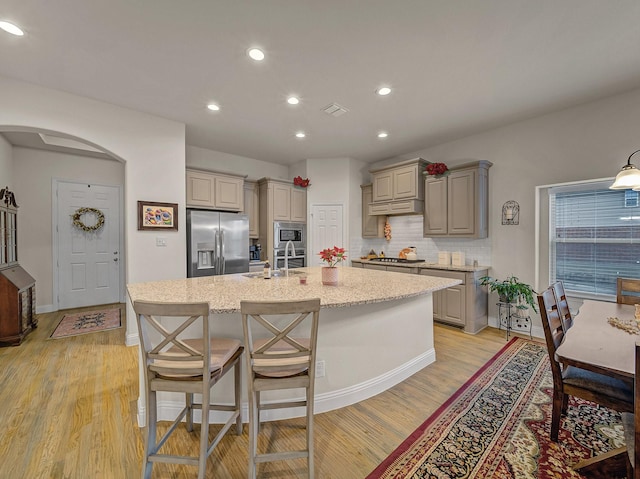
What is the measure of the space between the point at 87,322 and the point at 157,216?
2160 millimetres

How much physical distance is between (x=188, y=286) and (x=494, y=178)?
4.19 metres

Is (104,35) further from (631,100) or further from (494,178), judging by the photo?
(631,100)

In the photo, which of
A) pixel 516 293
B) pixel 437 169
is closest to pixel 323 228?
pixel 437 169

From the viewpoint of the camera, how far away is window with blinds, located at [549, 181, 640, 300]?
3.02 meters

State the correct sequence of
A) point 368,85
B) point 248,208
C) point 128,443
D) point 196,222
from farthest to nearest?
point 248,208
point 196,222
point 368,85
point 128,443

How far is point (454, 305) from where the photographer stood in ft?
12.5

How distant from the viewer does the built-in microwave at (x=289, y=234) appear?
500 centimetres

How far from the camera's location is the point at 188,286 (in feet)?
7.41

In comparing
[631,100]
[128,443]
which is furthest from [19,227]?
[631,100]

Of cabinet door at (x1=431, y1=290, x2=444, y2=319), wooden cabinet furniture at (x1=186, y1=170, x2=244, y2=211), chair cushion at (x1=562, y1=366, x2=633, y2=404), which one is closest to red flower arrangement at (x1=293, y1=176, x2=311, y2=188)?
wooden cabinet furniture at (x1=186, y1=170, x2=244, y2=211)

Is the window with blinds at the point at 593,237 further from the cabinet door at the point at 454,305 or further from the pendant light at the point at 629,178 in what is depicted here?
the pendant light at the point at 629,178

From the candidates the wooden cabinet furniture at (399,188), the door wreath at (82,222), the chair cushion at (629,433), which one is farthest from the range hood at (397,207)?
the door wreath at (82,222)

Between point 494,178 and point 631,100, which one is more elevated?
point 631,100

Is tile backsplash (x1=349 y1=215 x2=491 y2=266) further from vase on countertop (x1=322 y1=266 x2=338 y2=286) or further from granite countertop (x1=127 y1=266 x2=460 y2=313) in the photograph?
vase on countertop (x1=322 y1=266 x2=338 y2=286)
